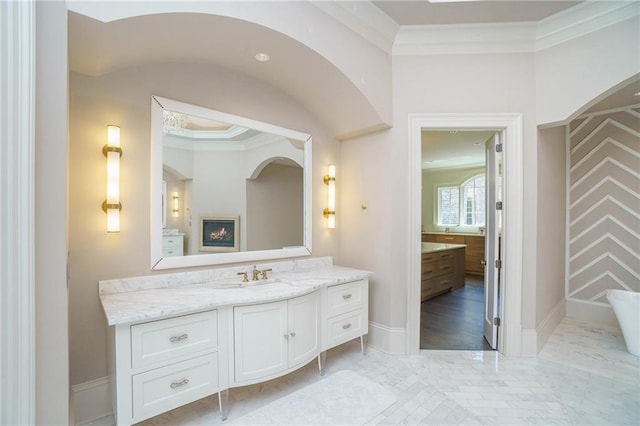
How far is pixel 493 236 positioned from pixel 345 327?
1.80m

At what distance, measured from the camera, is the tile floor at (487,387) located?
188cm

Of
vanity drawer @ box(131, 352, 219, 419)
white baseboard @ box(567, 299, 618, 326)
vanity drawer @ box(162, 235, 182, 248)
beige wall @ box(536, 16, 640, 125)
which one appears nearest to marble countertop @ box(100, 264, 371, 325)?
vanity drawer @ box(162, 235, 182, 248)

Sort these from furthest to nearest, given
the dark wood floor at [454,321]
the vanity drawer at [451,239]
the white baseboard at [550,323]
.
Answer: the vanity drawer at [451,239], the dark wood floor at [454,321], the white baseboard at [550,323]

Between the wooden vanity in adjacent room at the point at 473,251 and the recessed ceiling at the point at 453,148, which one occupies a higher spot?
the recessed ceiling at the point at 453,148

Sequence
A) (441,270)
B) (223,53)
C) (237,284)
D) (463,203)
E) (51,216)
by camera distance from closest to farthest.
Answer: (51,216) < (223,53) < (237,284) < (441,270) < (463,203)

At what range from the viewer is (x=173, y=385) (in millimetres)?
1638

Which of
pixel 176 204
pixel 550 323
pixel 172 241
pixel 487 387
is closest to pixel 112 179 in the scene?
pixel 176 204

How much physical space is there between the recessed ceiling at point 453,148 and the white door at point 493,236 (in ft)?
3.08

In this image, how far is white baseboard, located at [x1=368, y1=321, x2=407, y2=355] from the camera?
2.75m

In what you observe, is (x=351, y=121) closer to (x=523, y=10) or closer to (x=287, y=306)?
(x=523, y=10)

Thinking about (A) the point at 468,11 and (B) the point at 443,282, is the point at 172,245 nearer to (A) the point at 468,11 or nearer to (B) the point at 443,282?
(A) the point at 468,11

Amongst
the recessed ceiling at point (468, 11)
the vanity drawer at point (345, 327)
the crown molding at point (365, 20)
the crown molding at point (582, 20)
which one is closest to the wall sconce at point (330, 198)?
the vanity drawer at point (345, 327)

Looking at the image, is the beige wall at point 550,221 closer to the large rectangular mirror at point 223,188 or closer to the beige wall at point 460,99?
the beige wall at point 460,99

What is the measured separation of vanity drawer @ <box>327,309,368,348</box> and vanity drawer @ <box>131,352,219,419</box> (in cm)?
100
